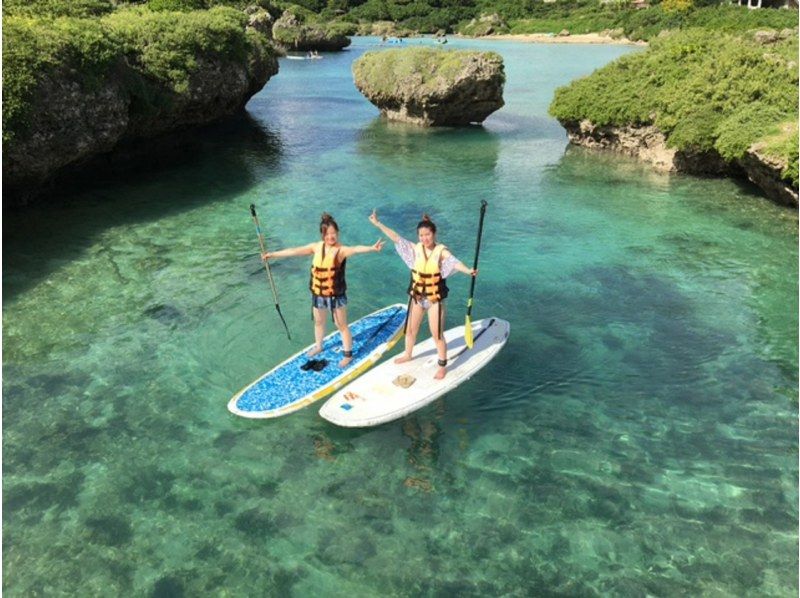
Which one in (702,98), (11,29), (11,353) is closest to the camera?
(11,353)

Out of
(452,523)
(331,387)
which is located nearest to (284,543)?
(452,523)

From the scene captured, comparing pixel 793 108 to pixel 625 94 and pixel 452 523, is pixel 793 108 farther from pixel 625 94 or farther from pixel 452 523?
pixel 452 523

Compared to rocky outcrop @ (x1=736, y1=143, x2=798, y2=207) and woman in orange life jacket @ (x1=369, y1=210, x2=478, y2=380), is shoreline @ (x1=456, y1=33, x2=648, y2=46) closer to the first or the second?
rocky outcrop @ (x1=736, y1=143, x2=798, y2=207)

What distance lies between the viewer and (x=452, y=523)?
8375 millimetres

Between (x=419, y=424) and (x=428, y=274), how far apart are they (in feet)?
8.48

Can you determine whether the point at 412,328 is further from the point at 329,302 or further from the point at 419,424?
the point at 419,424

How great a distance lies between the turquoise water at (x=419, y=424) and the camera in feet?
25.7

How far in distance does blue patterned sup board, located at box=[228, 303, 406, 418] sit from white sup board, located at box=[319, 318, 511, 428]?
35 centimetres

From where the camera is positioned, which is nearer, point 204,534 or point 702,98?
point 204,534

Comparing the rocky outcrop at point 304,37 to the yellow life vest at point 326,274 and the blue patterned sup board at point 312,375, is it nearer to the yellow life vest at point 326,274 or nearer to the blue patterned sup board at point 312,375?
the blue patterned sup board at point 312,375

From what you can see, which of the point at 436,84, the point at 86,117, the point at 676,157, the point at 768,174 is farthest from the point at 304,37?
the point at 768,174

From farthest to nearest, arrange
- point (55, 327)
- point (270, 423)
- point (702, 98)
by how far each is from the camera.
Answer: point (702, 98) → point (55, 327) → point (270, 423)

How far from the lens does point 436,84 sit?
111 feet

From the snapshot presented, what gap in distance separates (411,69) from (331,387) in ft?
93.0
